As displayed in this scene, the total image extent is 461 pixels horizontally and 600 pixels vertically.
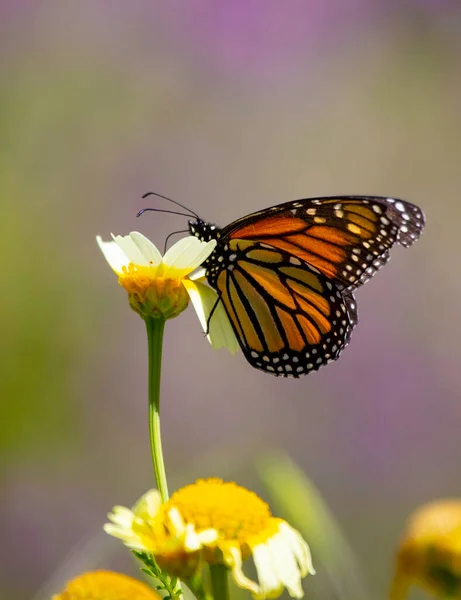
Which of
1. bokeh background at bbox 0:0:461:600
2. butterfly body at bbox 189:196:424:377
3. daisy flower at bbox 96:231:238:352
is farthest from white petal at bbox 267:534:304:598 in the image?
bokeh background at bbox 0:0:461:600

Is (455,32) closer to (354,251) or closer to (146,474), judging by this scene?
(146,474)

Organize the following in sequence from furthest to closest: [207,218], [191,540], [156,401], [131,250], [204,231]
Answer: [207,218], [204,231], [131,250], [156,401], [191,540]

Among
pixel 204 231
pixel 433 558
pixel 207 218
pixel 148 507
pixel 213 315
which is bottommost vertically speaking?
pixel 433 558

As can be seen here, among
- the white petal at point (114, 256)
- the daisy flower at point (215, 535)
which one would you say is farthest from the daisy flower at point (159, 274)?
the daisy flower at point (215, 535)

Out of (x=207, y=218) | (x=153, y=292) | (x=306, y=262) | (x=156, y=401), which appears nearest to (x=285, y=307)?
(x=306, y=262)

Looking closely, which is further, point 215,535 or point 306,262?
point 306,262

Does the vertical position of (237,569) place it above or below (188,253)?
below

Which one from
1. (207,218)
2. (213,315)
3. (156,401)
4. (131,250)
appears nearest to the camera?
(156,401)

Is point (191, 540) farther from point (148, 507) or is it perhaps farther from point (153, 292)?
point (153, 292)
